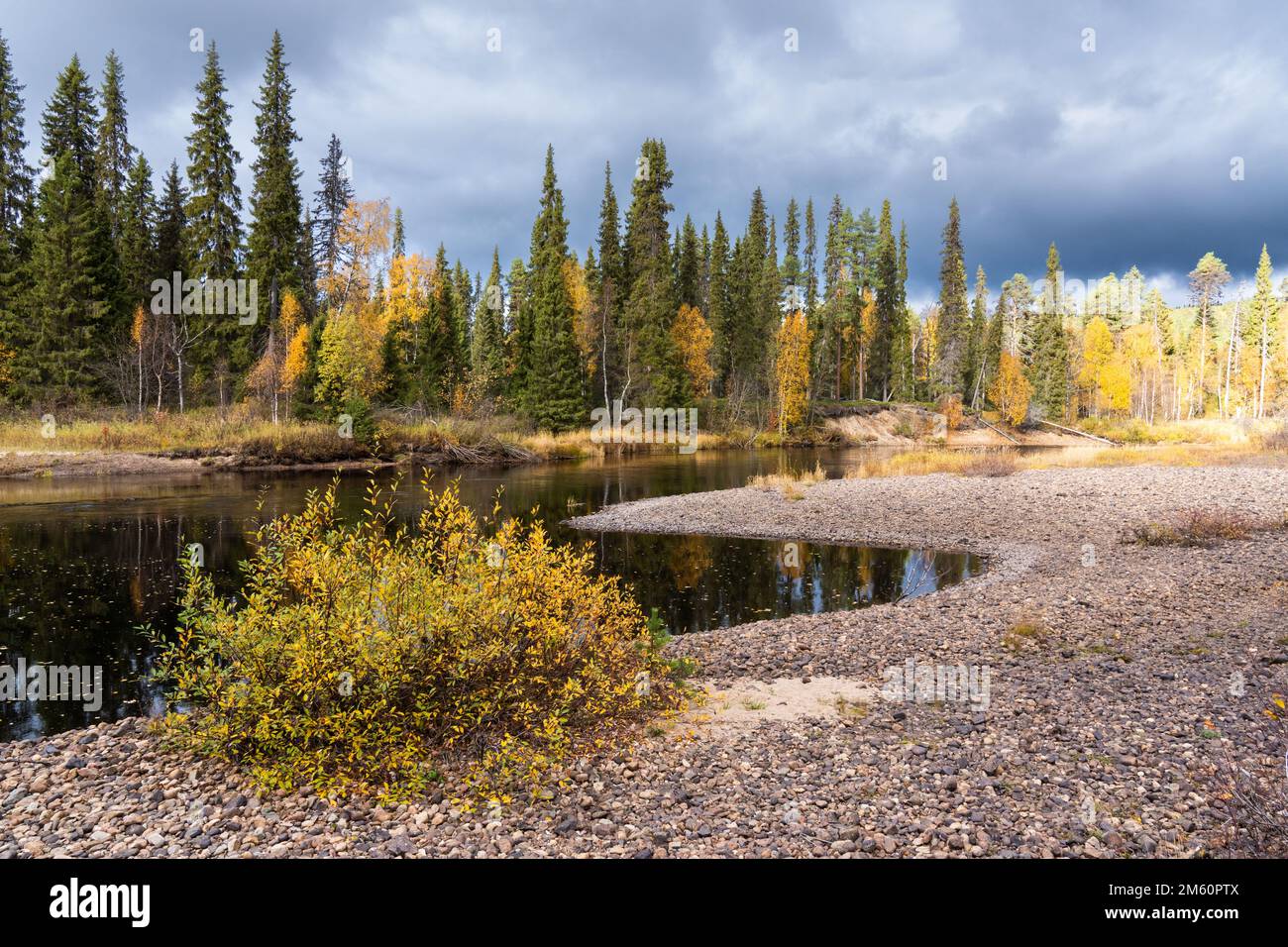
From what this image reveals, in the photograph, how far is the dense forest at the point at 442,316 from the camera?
45.7m

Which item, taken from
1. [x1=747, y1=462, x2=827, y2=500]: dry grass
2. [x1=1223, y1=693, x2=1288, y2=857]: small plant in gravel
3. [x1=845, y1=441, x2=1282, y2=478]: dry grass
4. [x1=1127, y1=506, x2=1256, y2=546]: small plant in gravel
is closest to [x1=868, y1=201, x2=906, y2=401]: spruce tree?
[x1=845, y1=441, x2=1282, y2=478]: dry grass

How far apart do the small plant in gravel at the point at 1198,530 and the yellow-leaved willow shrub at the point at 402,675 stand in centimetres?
1562

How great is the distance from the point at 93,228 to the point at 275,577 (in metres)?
54.6

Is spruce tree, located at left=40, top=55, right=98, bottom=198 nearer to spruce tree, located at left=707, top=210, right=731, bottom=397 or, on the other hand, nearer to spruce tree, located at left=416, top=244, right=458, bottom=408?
spruce tree, located at left=416, top=244, right=458, bottom=408

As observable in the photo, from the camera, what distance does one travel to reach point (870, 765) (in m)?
6.07

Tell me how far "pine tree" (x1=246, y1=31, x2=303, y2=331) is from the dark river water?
2213 cm

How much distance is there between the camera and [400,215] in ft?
296

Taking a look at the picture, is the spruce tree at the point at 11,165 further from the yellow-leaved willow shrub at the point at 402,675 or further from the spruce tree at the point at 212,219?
the yellow-leaved willow shrub at the point at 402,675

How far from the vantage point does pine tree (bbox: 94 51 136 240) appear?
5241 cm

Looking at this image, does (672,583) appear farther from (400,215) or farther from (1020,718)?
(400,215)

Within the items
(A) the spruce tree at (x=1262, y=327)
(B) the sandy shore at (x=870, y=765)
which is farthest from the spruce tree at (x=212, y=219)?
(A) the spruce tree at (x=1262, y=327)

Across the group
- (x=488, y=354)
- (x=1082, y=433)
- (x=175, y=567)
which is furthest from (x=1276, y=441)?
(x=488, y=354)

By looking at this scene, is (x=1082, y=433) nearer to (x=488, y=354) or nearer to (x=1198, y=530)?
(x=488, y=354)
